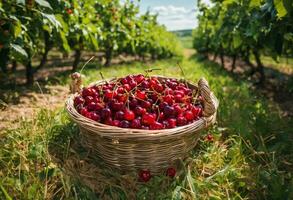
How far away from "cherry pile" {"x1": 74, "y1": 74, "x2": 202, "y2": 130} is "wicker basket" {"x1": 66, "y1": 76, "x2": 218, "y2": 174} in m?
0.13

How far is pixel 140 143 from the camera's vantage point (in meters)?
2.29

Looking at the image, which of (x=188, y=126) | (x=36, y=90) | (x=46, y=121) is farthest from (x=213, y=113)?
(x=36, y=90)

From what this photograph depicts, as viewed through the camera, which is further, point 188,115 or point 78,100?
point 78,100

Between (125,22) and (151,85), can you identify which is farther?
(125,22)

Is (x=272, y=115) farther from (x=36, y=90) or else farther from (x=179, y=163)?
(x=36, y=90)

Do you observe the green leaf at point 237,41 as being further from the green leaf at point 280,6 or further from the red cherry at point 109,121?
the red cherry at point 109,121

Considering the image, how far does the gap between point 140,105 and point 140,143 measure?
43 cm

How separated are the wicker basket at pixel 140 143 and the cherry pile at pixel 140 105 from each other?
0.41 feet

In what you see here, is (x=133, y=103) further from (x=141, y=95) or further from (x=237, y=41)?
(x=237, y=41)

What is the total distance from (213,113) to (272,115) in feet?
6.60

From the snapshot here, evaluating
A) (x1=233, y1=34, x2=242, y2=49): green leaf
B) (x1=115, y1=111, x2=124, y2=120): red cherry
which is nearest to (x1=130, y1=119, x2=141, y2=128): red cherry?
(x1=115, y1=111, x2=124, y2=120): red cherry

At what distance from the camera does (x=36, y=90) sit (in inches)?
229

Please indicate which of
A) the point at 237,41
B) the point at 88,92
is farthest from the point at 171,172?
the point at 237,41

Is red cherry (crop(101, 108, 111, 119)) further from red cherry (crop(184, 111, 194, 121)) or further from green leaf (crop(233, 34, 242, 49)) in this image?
green leaf (crop(233, 34, 242, 49))
